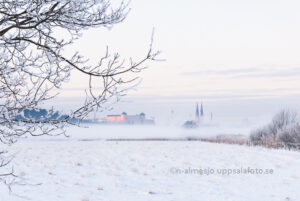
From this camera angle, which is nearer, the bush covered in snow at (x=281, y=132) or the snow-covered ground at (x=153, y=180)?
the snow-covered ground at (x=153, y=180)

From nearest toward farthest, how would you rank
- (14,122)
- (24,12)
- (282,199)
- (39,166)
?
(24,12), (14,122), (282,199), (39,166)

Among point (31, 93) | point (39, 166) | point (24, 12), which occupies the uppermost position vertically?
point (24, 12)

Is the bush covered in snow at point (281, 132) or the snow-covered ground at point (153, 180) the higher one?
the bush covered in snow at point (281, 132)

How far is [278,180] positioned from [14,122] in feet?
23.1

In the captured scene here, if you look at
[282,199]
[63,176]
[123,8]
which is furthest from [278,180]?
[123,8]

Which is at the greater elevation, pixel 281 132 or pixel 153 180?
pixel 281 132

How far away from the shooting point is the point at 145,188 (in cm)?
829

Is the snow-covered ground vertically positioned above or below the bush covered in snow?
below

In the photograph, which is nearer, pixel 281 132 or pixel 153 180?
pixel 153 180

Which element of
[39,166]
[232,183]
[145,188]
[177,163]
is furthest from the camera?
[177,163]

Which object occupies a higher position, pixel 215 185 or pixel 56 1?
pixel 56 1

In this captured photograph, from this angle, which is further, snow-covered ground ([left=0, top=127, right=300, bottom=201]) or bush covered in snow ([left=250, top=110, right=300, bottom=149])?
bush covered in snow ([left=250, top=110, right=300, bottom=149])

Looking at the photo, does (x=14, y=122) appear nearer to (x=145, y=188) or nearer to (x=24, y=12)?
(x=24, y=12)

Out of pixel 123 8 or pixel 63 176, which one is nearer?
pixel 123 8
